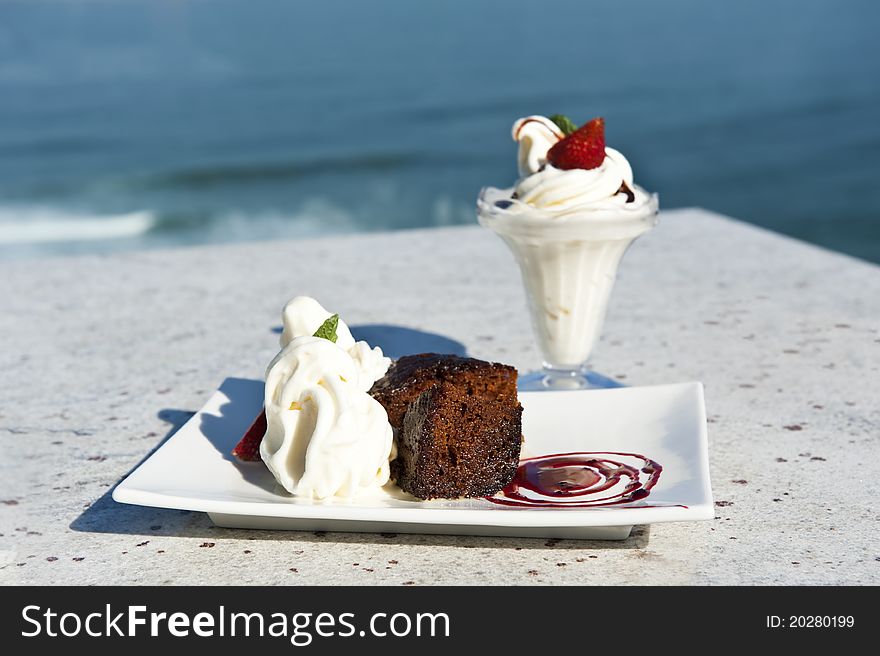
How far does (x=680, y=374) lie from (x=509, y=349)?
0.35 metres

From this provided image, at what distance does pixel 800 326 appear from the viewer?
216cm

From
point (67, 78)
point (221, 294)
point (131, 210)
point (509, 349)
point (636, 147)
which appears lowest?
point (509, 349)

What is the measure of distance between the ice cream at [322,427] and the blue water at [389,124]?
8568 mm

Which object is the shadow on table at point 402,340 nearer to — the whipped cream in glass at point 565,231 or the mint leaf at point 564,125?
the whipped cream in glass at point 565,231

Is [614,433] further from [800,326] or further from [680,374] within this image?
[800,326]

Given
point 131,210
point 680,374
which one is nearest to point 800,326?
point 680,374

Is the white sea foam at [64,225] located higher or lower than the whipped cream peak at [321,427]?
higher

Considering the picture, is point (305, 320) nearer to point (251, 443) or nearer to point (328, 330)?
point (328, 330)

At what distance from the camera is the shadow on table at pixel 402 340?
6.82 ft

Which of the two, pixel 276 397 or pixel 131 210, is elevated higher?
pixel 131 210

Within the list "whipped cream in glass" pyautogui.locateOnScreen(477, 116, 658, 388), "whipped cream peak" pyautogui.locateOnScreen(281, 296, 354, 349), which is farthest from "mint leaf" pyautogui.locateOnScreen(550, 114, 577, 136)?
"whipped cream peak" pyautogui.locateOnScreen(281, 296, 354, 349)

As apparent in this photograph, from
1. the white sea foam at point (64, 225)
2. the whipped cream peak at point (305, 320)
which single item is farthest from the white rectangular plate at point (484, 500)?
the white sea foam at point (64, 225)

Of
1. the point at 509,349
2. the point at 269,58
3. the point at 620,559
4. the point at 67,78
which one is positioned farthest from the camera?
the point at 269,58

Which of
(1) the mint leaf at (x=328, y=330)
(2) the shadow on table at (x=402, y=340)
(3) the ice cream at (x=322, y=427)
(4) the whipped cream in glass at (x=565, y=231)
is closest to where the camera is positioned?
(3) the ice cream at (x=322, y=427)
